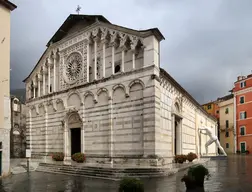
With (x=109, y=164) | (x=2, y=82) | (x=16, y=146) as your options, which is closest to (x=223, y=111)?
(x=16, y=146)

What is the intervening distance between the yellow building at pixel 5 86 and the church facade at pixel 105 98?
21.5ft

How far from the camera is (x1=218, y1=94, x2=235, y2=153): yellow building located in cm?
5449

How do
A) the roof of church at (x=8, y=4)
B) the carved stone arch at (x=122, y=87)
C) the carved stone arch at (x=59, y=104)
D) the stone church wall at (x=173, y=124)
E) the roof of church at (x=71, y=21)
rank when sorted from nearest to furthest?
the roof of church at (x=8, y=4), the stone church wall at (x=173, y=124), the carved stone arch at (x=122, y=87), the roof of church at (x=71, y=21), the carved stone arch at (x=59, y=104)

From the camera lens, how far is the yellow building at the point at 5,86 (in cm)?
1661

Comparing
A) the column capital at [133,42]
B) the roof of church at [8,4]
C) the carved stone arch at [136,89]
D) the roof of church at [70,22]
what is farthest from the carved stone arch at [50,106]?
the roof of church at [8,4]

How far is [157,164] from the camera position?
17.7m

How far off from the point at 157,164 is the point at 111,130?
4291 millimetres

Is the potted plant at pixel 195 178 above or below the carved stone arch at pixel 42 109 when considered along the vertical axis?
below

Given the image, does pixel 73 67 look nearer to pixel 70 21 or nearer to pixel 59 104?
pixel 59 104

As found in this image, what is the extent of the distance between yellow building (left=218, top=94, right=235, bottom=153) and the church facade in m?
28.6

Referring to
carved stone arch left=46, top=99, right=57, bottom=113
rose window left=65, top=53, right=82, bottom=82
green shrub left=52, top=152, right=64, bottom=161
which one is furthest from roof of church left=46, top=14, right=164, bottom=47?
green shrub left=52, top=152, right=64, bottom=161

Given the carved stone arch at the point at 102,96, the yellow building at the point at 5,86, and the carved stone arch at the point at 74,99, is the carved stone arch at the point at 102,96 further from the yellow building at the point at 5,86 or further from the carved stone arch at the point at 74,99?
the yellow building at the point at 5,86

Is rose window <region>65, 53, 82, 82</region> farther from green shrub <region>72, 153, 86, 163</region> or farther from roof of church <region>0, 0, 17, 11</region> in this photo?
roof of church <region>0, 0, 17, 11</region>

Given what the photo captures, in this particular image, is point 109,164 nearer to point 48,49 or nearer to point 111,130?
point 111,130
